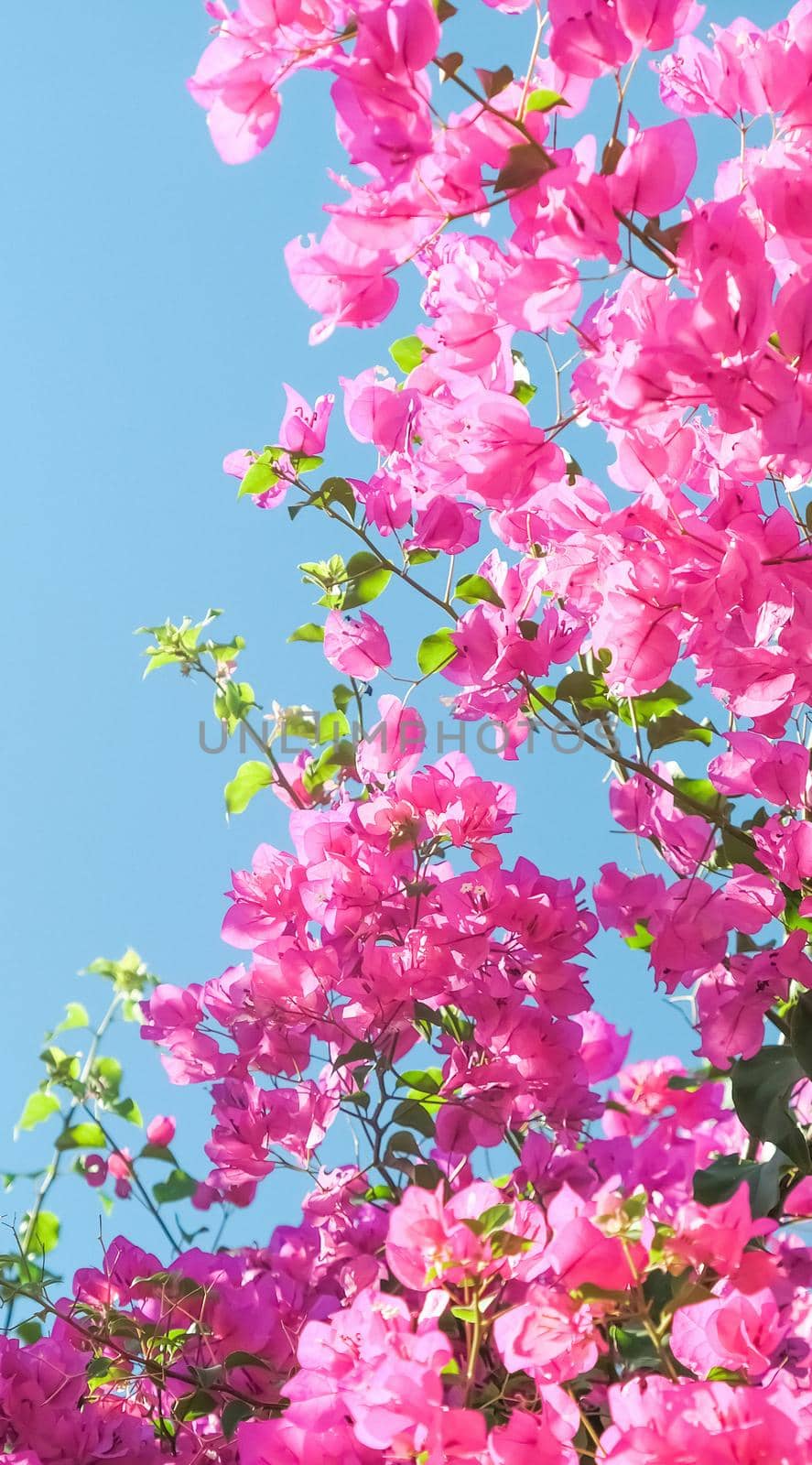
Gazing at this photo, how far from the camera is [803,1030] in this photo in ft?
3.92

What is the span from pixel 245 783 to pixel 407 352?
532 millimetres

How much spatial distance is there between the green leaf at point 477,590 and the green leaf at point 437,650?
40 millimetres

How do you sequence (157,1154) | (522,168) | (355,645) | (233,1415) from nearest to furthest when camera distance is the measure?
(522,168) → (233,1415) → (355,645) → (157,1154)

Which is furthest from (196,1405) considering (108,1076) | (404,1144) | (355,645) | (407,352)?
(108,1076)

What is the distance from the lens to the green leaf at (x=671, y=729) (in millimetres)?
1325

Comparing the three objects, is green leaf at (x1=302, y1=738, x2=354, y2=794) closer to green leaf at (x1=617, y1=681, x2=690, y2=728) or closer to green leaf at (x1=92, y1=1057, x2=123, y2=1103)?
green leaf at (x1=617, y1=681, x2=690, y2=728)

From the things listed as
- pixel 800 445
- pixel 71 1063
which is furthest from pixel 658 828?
pixel 71 1063

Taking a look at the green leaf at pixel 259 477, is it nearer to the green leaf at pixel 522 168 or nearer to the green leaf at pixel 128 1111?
the green leaf at pixel 522 168

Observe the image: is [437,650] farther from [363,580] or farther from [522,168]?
[522,168]

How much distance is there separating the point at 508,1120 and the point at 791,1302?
1.12ft

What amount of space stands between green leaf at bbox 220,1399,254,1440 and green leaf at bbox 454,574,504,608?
0.75 metres

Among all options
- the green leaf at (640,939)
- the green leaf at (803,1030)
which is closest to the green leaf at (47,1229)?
the green leaf at (640,939)

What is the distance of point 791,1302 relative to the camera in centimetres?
111

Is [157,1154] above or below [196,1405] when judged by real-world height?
above
